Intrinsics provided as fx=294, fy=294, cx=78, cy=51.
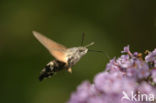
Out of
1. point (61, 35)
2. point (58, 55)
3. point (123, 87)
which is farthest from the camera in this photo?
point (61, 35)

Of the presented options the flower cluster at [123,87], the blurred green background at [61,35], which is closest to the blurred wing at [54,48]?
the flower cluster at [123,87]

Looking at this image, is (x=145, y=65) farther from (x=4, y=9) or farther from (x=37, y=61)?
(x=4, y=9)

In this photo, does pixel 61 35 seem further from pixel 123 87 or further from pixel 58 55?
pixel 123 87

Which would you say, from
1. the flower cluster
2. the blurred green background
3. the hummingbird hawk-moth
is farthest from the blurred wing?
the blurred green background

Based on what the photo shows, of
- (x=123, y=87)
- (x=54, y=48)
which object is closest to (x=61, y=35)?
(x=54, y=48)

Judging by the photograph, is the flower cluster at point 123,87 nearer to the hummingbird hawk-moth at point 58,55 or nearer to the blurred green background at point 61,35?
the hummingbird hawk-moth at point 58,55

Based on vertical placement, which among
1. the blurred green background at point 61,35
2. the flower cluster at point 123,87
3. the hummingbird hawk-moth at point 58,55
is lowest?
the flower cluster at point 123,87
